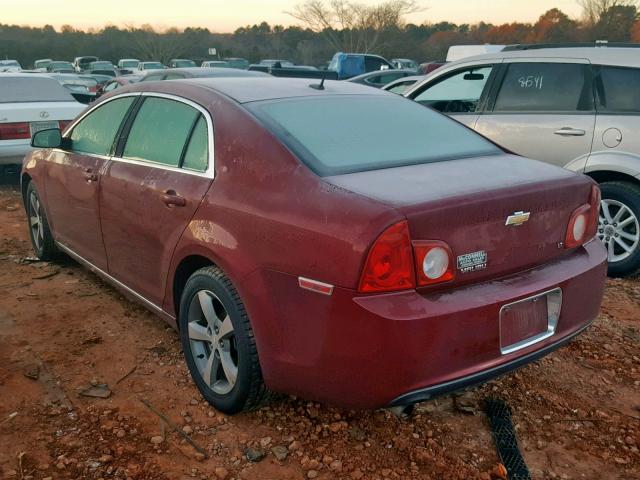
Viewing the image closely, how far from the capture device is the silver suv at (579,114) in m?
4.72

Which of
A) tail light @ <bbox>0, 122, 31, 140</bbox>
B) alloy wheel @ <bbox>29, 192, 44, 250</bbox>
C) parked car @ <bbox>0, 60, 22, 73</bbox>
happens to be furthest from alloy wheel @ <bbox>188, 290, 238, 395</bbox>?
parked car @ <bbox>0, 60, 22, 73</bbox>

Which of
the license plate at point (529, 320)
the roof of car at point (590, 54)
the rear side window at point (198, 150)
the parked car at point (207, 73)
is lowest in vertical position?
the license plate at point (529, 320)

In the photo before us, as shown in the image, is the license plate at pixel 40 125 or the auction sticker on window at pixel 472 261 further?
the license plate at pixel 40 125

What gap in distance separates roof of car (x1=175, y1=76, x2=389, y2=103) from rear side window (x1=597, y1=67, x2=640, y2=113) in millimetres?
2251

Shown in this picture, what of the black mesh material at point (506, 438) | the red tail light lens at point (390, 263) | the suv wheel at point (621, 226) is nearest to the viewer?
the red tail light lens at point (390, 263)

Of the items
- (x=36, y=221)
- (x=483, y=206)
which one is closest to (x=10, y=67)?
(x=36, y=221)

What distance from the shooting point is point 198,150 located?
299 centimetres

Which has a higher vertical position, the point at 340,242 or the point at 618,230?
the point at 340,242

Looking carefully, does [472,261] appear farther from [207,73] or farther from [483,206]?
[207,73]

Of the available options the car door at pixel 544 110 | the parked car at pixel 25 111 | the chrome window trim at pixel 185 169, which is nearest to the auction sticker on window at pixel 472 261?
the chrome window trim at pixel 185 169

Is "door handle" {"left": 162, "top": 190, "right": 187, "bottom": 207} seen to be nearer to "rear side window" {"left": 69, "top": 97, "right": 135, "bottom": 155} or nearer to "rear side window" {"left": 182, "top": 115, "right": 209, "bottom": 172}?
"rear side window" {"left": 182, "top": 115, "right": 209, "bottom": 172}

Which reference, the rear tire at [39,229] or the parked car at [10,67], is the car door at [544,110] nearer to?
the rear tire at [39,229]

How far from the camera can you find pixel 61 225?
441cm

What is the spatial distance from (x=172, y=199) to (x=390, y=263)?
1.32m
